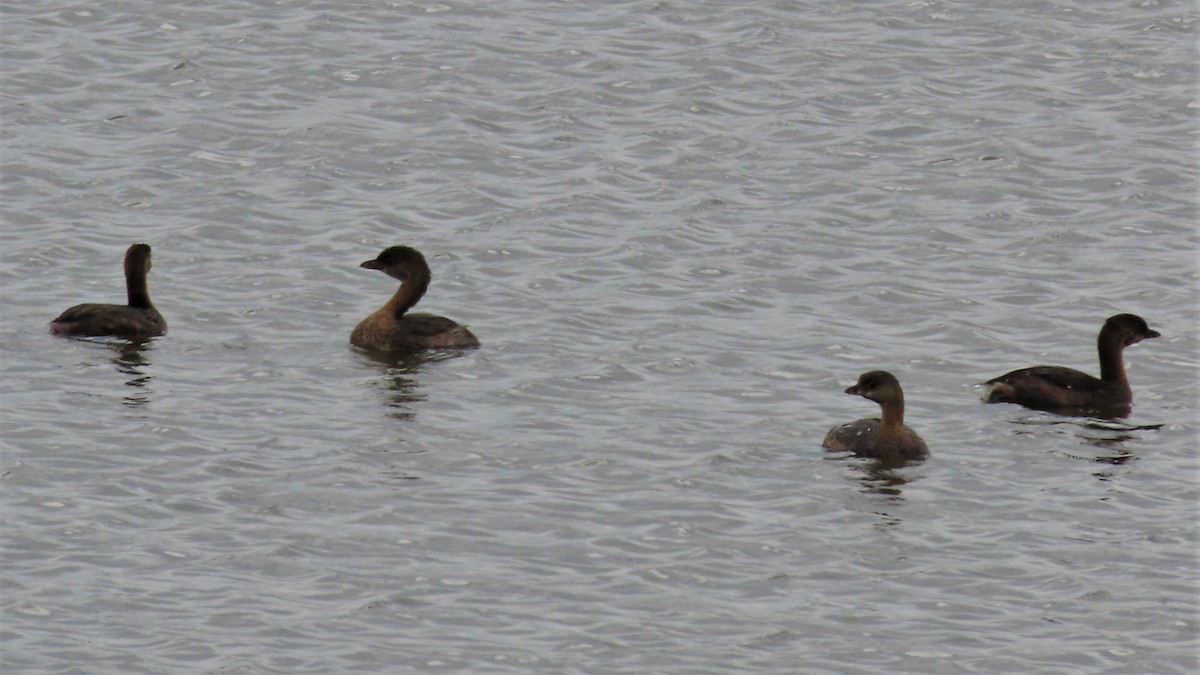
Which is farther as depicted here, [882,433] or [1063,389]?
[1063,389]

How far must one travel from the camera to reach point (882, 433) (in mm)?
17938

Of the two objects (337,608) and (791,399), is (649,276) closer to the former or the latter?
(791,399)

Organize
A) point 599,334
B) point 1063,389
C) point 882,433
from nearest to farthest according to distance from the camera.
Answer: point 882,433
point 1063,389
point 599,334

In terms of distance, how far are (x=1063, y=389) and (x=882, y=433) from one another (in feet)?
8.12

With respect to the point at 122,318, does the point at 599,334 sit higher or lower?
lower

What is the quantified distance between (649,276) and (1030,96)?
29.8ft

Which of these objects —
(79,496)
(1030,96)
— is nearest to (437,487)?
(79,496)

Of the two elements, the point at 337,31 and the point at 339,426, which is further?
the point at 337,31

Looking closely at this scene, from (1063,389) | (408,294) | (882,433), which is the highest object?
(408,294)

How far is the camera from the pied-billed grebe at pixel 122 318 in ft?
67.9

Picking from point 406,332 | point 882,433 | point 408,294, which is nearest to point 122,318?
point 406,332

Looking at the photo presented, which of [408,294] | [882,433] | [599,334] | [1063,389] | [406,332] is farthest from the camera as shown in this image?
[408,294]

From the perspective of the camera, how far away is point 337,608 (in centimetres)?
1419

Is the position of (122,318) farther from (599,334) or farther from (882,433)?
(882,433)
